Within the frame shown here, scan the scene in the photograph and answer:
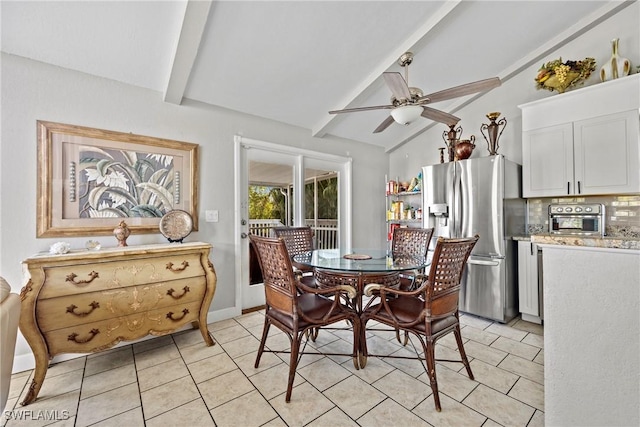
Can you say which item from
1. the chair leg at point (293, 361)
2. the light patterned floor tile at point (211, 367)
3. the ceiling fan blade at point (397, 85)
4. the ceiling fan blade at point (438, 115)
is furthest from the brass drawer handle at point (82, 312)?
the ceiling fan blade at point (438, 115)

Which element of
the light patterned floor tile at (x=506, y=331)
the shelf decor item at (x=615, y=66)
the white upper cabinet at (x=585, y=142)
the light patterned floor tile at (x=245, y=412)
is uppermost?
the shelf decor item at (x=615, y=66)

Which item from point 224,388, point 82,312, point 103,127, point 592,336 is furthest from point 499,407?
point 103,127

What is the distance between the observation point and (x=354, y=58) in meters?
2.73

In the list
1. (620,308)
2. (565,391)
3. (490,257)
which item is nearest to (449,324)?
(565,391)

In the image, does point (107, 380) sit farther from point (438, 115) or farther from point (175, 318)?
point (438, 115)

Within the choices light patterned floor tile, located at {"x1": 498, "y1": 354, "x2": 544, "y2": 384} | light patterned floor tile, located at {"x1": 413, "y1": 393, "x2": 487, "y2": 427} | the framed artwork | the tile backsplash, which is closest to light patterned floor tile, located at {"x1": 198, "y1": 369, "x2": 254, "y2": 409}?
light patterned floor tile, located at {"x1": 413, "y1": 393, "x2": 487, "y2": 427}

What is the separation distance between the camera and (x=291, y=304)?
5.95ft

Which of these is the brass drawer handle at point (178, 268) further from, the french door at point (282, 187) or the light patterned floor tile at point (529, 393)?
the light patterned floor tile at point (529, 393)

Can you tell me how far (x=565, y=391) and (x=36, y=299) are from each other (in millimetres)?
3011

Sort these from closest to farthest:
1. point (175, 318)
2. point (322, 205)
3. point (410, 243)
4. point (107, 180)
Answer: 1. point (175, 318)
2. point (107, 180)
3. point (410, 243)
4. point (322, 205)

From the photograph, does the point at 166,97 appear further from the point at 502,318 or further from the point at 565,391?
the point at 502,318

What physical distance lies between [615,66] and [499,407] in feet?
10.6

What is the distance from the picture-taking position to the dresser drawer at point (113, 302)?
1808 mm

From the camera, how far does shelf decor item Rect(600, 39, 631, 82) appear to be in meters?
2.52
